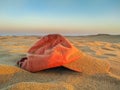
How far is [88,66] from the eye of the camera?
2162mm

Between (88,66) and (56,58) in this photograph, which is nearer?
(56,58)

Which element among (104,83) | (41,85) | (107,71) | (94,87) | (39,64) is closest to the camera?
(41,85)

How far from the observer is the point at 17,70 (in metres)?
2.03

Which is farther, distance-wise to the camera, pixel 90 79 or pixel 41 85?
pixel 90 79

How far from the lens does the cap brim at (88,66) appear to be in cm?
208

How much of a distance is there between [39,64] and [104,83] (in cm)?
56

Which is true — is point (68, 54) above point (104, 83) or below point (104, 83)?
above

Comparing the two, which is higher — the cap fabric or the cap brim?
the cap fabric

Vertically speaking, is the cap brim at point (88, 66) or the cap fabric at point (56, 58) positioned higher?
the cap fabric at point (56, 58)

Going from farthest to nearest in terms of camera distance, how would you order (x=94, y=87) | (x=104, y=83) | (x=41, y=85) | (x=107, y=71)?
(x=107, y=71) → (x=104, y=83) → (x=94, y=87) → (x=41, y=85)

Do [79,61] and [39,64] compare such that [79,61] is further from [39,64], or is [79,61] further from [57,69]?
[39,64]

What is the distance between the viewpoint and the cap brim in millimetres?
2077

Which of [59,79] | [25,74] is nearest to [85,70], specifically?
[59,79]

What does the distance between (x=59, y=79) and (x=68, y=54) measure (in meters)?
0.31
